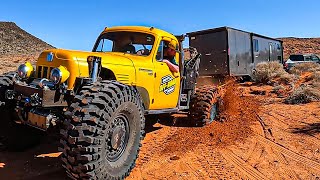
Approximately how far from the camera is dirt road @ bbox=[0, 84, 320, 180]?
506cm

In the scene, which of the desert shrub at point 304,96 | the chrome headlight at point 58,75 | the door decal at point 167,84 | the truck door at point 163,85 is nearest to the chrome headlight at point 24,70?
the chrome headlight at point 58,75

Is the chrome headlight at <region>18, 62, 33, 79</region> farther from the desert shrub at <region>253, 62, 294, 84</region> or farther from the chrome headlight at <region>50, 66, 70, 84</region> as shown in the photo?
the desert shrub at <region>253, 62, 294, 84</region>

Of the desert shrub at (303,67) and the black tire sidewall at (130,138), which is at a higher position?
the desert shrub at (303,67)

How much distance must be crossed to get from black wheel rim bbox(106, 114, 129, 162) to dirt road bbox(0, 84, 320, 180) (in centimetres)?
45

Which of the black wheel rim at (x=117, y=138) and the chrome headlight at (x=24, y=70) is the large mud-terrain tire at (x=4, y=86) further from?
the black wheel rim at (x=117, y=138)

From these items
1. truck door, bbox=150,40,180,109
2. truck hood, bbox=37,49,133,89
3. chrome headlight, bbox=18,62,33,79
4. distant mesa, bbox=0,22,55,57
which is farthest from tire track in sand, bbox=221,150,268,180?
distant mesa, bbox=0,22,55,57

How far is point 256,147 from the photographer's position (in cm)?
632

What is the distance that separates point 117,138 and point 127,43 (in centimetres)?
268

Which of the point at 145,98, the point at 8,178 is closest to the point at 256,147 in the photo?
the point at 145,98

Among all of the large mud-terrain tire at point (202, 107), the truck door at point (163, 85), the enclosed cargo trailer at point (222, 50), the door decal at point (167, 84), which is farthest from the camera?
the enclosed cargo trailer at point (222, 50)

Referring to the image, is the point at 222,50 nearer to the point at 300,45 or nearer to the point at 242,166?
the point at 242,166

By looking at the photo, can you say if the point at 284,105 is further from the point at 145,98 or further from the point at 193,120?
the point at 145,98

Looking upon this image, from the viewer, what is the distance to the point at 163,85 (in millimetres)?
6609

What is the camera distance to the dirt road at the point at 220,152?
5.06 m
